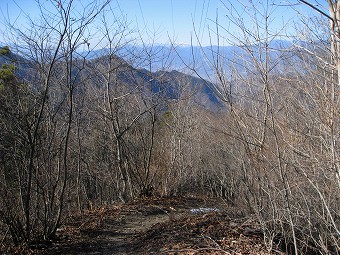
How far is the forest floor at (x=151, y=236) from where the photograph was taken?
17.5 feet

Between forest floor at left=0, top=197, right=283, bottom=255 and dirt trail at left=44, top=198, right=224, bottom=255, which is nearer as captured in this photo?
forest floor at left=0, top=197, right=283, bottom=255

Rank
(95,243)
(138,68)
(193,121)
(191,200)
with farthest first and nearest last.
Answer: (193,121) < (191,200) < (138,68) < (95,243)

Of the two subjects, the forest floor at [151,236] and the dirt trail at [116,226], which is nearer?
the forest floor at [151,236]

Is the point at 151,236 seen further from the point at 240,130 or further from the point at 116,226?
the point at 240,130

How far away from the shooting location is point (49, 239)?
239 inches

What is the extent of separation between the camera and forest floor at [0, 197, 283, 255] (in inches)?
210

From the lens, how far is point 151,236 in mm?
6250

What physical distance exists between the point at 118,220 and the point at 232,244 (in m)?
3.25

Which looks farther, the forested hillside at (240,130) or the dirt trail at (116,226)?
the dirt trail at (116,226)

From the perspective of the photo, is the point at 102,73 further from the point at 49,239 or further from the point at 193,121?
the point at 193,121

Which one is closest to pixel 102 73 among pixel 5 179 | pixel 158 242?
pixel 5 179

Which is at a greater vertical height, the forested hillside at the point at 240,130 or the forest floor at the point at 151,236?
the forested hillside at the point at 240,130

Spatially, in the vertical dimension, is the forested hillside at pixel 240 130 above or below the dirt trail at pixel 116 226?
above

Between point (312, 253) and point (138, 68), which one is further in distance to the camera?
point (138, 68)
